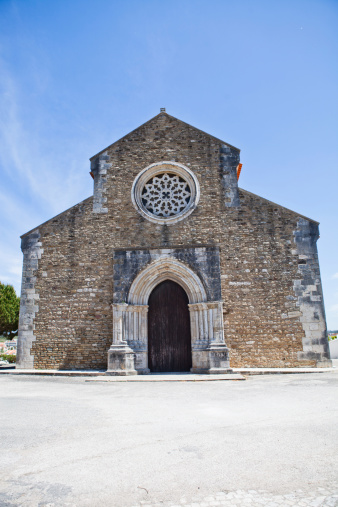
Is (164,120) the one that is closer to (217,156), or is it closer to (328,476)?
(217,156)

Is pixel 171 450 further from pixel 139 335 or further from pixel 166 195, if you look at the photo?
pixel 166 195

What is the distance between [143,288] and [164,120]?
6199 millimetres

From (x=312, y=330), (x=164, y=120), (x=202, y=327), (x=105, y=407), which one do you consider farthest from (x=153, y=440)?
(x=164, y=120)

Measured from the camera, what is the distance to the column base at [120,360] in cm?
1038

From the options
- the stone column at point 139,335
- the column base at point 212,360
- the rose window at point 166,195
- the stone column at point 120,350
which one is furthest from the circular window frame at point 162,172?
the column base at point 212,360

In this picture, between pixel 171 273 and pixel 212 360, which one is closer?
pixel 212 360

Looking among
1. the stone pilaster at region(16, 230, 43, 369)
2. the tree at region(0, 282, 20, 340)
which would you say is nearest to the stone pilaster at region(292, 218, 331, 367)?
the stone pilaster at region(16, 230, 43, 369)

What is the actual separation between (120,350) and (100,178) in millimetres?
5995

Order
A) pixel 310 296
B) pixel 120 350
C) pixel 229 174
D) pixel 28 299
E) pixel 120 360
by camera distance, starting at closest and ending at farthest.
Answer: pixel 120 360 → pixel 120 350 → pixel 310 296 → pixel 28 299 → pixel 229 174

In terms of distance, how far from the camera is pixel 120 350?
10.6 m

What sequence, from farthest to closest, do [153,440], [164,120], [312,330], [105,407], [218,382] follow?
1. [164,120]
2. [312,330]
3. [218,382]
4. [105,407]
5. [153,440]

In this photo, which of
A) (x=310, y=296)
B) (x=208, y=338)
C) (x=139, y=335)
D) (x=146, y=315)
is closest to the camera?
(x=208, y=338)

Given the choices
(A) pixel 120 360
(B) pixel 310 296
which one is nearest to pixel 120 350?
(A) pixel 120 360

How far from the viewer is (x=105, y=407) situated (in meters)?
5.64
